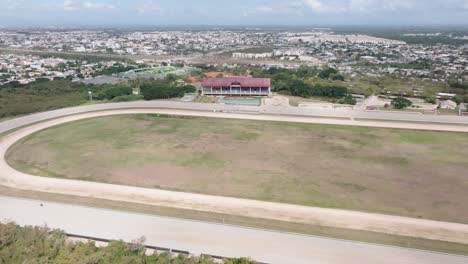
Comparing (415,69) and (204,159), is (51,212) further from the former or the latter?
(415,69)

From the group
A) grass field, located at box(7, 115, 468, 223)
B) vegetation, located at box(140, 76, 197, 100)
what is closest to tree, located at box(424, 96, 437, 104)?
grass field, located at box(7, 115, 468, 223)

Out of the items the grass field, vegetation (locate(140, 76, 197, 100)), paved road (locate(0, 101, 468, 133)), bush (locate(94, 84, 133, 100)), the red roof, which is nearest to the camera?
the grass field

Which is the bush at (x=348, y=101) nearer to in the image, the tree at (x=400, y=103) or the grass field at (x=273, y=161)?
the tree at (x=400, y=103)

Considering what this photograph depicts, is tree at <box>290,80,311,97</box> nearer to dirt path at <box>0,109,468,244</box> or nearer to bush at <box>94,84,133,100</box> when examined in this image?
bush at <box>94,84,133,100</box>

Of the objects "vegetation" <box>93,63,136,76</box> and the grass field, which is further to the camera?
"vegetation" <box>93,63,136,76</box>

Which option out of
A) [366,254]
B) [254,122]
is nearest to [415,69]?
[254,122]

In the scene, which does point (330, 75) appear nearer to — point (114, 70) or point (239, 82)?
point (239, 82)

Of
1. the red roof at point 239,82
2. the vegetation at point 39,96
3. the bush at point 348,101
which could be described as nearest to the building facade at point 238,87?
the red roof at point 239,82
